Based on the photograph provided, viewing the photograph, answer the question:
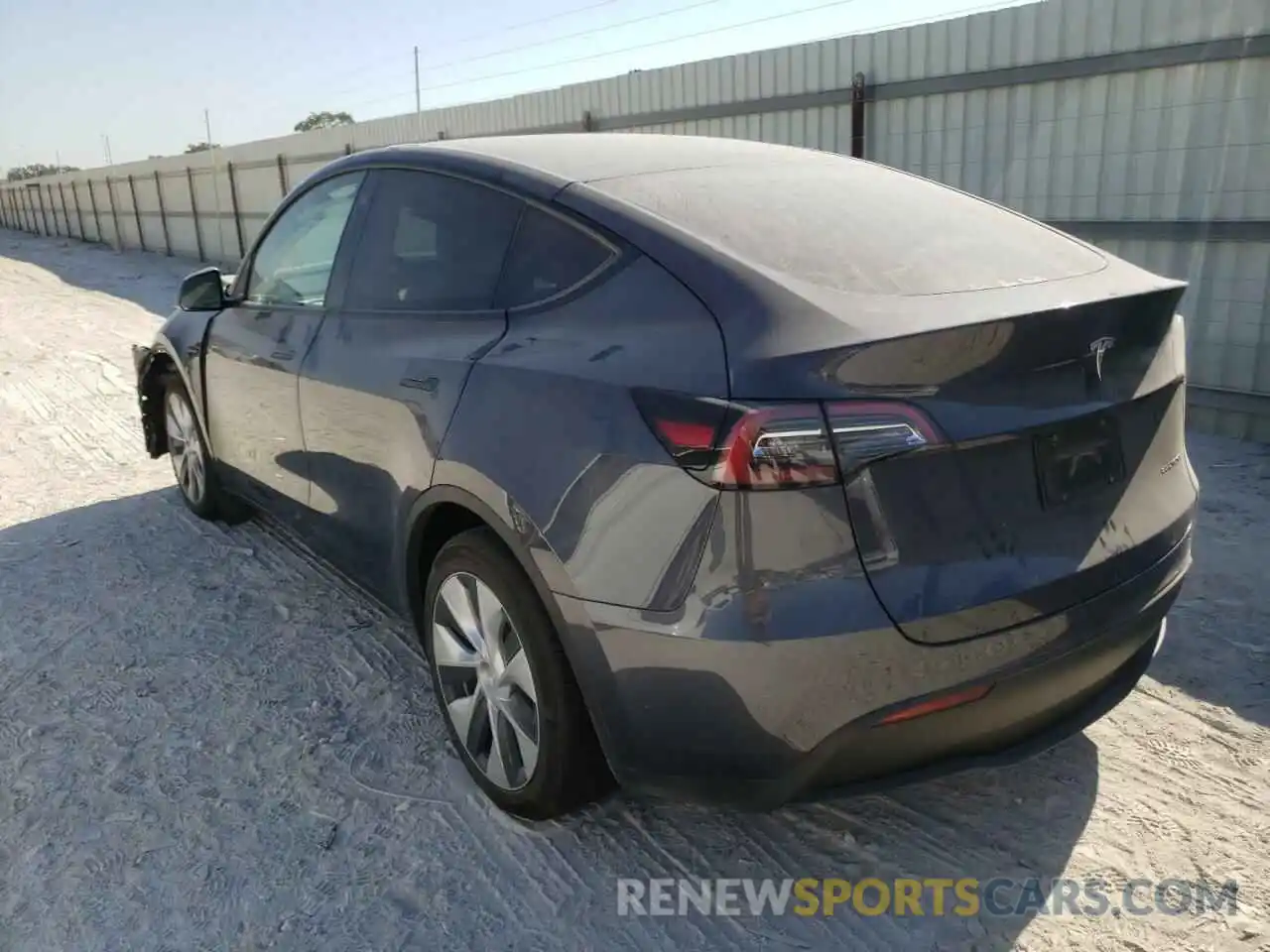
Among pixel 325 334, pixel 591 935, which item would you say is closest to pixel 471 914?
pixel 591 935

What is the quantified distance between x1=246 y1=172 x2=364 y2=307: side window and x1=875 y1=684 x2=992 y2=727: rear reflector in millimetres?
2361

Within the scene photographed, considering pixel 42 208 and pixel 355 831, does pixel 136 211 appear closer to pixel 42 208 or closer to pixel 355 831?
pixel 42 208

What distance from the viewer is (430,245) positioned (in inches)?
115

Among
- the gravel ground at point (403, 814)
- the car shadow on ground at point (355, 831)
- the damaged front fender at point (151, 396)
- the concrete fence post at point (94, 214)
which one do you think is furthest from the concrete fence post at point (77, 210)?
the car shadow on ground at point (355, 831)

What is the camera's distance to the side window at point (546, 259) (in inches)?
92.0

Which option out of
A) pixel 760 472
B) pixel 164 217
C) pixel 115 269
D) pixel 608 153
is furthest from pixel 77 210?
pixel 760 472

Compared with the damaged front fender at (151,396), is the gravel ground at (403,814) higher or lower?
lower

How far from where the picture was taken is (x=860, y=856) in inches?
95.2

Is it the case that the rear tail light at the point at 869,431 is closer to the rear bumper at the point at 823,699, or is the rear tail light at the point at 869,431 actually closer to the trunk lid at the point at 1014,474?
the trunk lid at the point at 1014,474

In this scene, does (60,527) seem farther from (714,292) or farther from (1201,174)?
(1201,174)

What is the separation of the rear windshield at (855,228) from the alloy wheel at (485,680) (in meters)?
1.05

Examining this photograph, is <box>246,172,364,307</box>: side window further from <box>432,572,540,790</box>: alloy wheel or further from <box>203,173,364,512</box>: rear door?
<box>432,572,540,790</box>: alloy wheel

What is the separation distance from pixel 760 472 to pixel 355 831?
5.06 ft

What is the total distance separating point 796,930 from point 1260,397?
4947 millimetres
